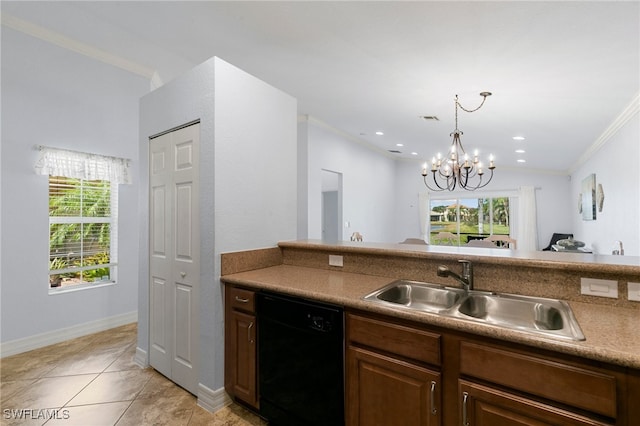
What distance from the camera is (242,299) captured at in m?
1.95

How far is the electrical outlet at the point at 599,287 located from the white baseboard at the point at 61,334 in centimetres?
443

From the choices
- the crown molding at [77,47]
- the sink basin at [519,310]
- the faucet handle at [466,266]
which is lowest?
the sink basin at [519,310]

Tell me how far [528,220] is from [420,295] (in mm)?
7103

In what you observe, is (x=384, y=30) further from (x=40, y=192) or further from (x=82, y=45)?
(x=40, y=192)

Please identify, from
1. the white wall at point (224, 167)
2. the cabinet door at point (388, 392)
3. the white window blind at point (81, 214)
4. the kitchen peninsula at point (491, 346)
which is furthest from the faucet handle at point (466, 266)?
the white window blind at point (81, 214)

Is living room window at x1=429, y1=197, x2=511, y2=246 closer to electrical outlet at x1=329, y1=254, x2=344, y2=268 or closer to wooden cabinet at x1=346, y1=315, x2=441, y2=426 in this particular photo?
electrical outlet at x1=329, y1=254, x2=344, y2=268

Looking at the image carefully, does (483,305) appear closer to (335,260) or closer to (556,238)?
(335,260)

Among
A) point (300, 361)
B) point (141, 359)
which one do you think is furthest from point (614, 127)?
point (141, 359)

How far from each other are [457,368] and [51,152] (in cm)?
405

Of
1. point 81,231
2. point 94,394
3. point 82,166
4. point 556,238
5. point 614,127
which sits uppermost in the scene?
point 614,127

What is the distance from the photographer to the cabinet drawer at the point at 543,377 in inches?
37.6

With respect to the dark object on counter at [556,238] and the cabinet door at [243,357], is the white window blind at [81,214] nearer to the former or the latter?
the cabinet door at [243,357]

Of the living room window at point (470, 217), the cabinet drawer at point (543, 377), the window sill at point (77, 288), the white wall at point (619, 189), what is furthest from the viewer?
the living room window at point (470, 217)

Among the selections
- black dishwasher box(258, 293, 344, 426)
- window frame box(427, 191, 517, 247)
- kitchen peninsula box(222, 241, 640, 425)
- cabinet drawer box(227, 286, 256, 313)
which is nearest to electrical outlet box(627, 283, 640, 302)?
kitchen peninsula box(222, 241, 640, 425)
